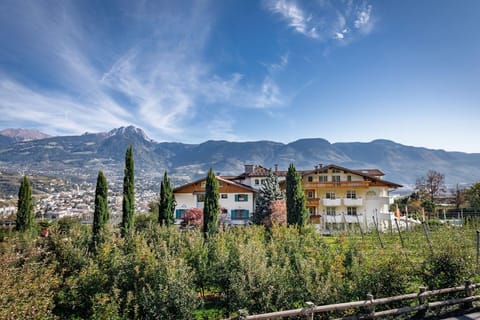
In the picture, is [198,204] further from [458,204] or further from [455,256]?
[458,204]

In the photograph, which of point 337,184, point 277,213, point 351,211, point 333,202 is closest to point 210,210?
point 277,213

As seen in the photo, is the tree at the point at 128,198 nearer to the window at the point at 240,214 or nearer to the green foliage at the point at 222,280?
the green foliage at the point at 222,280

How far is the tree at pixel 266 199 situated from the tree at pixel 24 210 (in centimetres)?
2017

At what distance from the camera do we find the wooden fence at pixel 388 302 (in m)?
6.36

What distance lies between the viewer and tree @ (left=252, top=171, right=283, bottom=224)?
94.9 feet

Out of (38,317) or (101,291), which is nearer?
(38,317)

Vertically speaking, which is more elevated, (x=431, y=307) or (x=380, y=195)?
(x=380, y=195)

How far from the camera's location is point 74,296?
8039 millimetres

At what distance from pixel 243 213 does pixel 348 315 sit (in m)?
28.1

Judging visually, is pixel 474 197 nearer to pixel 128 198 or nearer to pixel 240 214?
pixel 240 214

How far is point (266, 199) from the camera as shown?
29.4 meters

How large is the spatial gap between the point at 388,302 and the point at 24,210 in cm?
2777

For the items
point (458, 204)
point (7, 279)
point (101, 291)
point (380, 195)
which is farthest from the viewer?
point (458, 204)

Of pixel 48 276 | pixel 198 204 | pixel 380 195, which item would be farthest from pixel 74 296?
pixel 380 195
